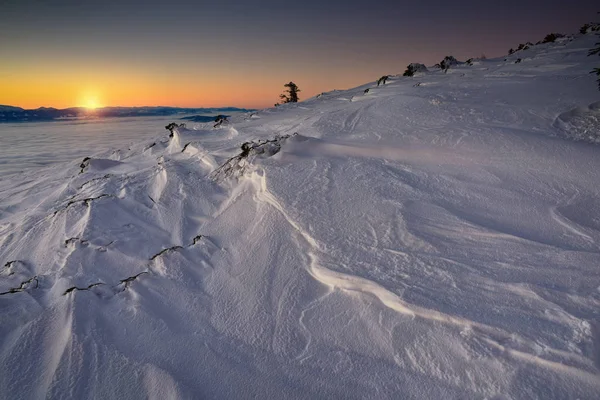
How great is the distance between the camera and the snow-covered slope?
164cm

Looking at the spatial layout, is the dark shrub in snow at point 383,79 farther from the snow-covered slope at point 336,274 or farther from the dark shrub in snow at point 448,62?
the snow-covered slope at point 336,274

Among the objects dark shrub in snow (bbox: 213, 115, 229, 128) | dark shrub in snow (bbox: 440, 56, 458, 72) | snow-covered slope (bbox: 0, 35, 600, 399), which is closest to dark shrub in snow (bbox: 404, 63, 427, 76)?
dark shrub in snow (bbox: 440, 56, 458, 72)

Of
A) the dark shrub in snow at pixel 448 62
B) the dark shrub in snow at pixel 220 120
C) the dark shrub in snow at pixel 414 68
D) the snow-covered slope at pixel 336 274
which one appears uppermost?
the dark shrub in snow at pixel 448 62

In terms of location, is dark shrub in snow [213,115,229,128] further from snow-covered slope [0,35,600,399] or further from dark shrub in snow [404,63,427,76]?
dark shrub in snow [404,63,427,76]

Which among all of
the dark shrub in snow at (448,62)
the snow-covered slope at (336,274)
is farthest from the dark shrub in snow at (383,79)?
the snow-covered slope at (336,274)

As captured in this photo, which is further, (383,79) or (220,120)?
(383,79)

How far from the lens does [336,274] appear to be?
2221 mm

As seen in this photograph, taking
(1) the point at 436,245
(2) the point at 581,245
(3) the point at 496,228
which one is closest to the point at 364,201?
(1) the point at 436,245

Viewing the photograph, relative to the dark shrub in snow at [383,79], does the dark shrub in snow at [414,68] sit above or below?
above

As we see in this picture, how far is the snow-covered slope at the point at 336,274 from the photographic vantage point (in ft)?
5.39

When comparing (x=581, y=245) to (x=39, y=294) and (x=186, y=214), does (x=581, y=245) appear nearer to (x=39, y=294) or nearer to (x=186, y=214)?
(x=186, y=214)

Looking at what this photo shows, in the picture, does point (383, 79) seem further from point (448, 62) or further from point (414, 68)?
point (448, 62)

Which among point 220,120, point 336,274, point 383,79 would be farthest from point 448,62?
point 336,274

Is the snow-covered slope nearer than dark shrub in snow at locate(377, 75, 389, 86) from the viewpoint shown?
Yes
